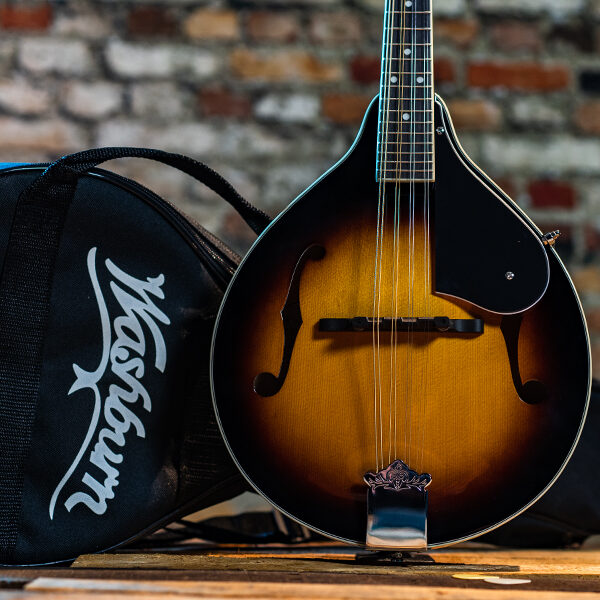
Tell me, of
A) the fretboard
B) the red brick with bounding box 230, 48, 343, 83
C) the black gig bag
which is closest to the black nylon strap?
the black gig bag

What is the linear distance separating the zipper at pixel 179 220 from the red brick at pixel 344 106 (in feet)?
1.78

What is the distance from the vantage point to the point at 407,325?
734 millimetres

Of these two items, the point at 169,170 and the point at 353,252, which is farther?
the point at 169,170

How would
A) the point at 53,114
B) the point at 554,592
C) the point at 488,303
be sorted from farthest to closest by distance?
the point at 53,114 < the point at 488,303 < the point at 554,592

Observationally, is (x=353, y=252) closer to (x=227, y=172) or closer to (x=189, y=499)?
(x=189, y=499)

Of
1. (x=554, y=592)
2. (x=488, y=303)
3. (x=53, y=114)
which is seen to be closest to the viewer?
(x=554, y=592)

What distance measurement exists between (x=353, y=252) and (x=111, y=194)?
0.90ft

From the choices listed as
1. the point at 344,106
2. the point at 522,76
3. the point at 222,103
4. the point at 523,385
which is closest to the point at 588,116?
the point at 522,76

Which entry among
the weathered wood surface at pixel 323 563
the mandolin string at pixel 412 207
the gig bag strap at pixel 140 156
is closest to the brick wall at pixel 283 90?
the gig bag strap at pixel 140 156

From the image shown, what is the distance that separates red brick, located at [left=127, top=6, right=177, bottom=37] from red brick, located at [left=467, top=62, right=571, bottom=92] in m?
0.54

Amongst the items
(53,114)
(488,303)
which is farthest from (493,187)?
(53,114)

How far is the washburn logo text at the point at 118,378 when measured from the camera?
76 cm

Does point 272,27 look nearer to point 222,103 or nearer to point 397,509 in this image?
point 222,103

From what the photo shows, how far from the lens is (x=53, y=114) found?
128 cm
